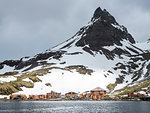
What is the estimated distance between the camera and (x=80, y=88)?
603 feet

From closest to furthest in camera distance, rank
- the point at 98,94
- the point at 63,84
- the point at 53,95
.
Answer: the point at 98,94
the point at 53,95
the point at 63,84

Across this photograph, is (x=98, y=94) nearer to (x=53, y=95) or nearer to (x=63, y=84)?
(x=53, y=95)

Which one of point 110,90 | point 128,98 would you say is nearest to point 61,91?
point 110,90

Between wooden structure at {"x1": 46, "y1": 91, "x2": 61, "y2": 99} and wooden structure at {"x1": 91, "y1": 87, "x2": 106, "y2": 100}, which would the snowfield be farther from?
wooden structure at {"x1": 91, "y1": 87, "x2": 106, "y2": 100}

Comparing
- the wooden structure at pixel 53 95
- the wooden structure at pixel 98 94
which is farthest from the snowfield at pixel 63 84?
the wooden structure at pixel 98 94

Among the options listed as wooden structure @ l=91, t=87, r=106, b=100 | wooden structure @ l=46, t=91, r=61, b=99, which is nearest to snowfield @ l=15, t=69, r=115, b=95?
wooden structure @ l=46, t=91, r=61, b=99

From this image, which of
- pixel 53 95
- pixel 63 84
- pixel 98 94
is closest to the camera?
pixel 98 94

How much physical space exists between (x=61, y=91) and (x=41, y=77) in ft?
81.8

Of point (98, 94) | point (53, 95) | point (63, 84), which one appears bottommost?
point (98, 94)

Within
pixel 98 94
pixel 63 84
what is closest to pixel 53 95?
pixel 63 84

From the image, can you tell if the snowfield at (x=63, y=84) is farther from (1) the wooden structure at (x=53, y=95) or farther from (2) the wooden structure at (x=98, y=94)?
(2) the wooden structure at (x=98, y=94)

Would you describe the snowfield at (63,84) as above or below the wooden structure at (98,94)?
above

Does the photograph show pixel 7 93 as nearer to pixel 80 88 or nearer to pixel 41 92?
pixel 41 92

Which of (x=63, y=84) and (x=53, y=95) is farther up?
(x=63, y=84)
